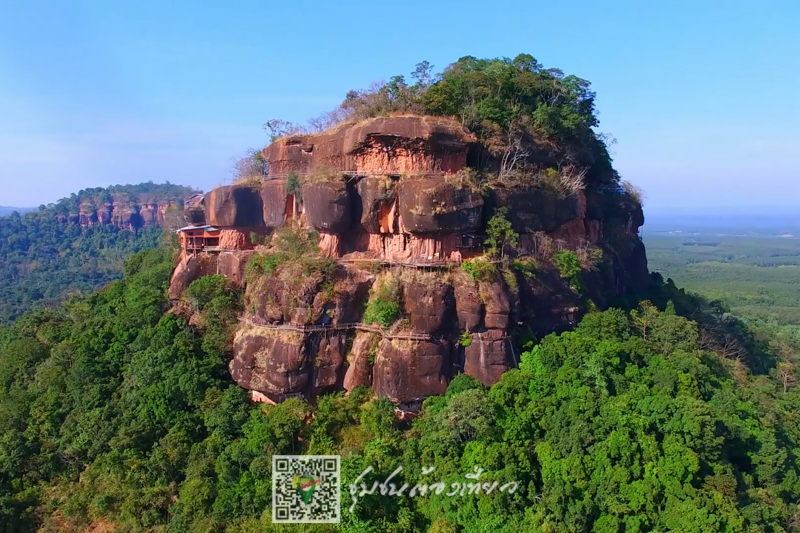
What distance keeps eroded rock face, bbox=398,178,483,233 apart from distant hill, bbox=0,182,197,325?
56.6 metres

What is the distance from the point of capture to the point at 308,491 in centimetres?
1496

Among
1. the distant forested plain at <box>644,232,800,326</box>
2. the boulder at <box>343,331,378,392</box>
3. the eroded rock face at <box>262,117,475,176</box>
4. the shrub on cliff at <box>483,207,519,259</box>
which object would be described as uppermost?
the eroded rock face at <box>262,117,475,176</box>

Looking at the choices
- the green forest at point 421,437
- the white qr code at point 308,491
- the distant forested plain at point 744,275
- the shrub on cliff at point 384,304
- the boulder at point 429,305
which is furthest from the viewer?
the distant forested plain at point 744,275

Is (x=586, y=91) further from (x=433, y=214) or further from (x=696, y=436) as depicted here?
(x=696, y=436)

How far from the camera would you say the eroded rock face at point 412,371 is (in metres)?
18.3

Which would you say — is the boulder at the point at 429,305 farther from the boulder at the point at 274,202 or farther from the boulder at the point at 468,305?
the boulder at the point at 274,202

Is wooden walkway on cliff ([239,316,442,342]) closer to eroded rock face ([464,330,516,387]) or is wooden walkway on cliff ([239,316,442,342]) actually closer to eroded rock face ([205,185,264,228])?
eroded rock face ([464,330,516,387])

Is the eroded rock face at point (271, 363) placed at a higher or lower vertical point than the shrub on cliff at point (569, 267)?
lower

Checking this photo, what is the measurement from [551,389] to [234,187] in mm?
14637

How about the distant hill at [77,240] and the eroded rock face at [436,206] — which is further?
the distant hill at [77,240]

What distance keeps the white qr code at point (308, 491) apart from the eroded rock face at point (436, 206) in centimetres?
793

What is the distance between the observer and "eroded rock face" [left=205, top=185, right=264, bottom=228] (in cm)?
2302

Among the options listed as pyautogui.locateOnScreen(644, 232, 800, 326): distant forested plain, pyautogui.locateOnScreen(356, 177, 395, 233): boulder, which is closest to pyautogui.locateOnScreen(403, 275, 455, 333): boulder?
pyautogui.locateOnScreen(356, 177, 395, 233): boulder

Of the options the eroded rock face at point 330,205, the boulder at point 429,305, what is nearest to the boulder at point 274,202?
the eroded rock face at point 330,205
